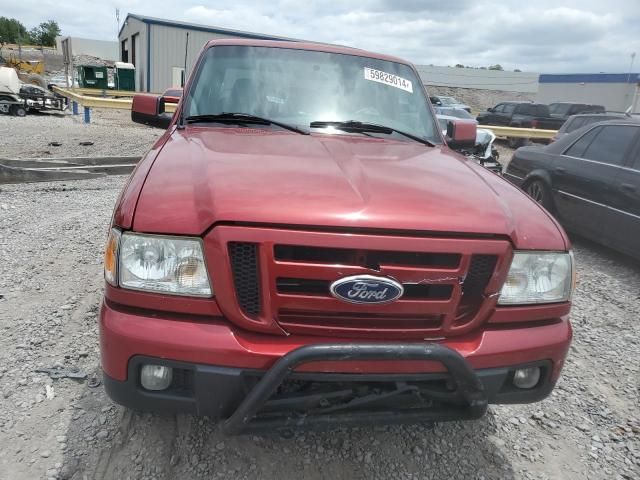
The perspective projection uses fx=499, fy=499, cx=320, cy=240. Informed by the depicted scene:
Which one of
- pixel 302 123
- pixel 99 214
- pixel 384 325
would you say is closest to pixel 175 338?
pixel 384 325

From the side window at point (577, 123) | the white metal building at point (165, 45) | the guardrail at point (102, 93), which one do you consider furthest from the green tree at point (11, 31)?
the side window at point (577, 123)

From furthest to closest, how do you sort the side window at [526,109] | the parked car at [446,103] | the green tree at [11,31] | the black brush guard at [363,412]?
the green tree at [11,31], the parked car at [446,103], the side window at [526,109], the black brush guard at [363,412]

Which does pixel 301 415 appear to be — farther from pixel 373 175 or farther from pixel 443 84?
pixel 443 84

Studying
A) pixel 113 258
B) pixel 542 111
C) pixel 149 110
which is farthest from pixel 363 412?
pixel 542 111

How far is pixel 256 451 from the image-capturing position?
2.34 metres

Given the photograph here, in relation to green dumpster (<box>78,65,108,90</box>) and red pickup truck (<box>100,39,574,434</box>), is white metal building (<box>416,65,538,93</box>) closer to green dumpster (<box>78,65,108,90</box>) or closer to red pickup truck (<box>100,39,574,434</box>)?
green dumpster (<box>78,65,108,90</box>)

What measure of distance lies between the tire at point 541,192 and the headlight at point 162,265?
223 inches

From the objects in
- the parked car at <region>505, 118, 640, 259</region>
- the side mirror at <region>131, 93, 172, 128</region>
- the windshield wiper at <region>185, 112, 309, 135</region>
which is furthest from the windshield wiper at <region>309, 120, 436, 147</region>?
the parked car at <region>505, 118, 640, 259</region>

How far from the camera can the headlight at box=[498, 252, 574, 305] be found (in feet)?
6.37

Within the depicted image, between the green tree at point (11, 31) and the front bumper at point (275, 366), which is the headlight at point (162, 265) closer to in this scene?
the front bumper at point (275, 366)

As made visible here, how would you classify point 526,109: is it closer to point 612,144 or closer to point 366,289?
point 612,144

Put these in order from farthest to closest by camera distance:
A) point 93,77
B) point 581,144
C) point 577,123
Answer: point 93,77 → point 577,123 → point 581,144

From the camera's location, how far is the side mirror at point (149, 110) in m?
3.72

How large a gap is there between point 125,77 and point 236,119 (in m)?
36.2
